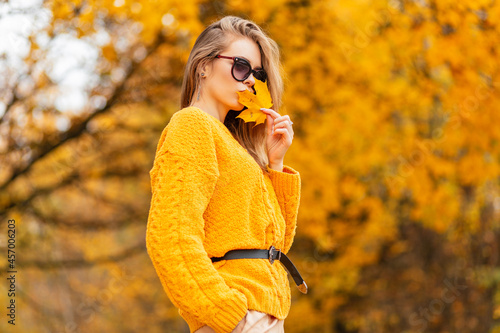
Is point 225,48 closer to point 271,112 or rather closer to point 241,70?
point 241,70

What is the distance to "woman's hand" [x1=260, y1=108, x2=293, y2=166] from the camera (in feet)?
6.52

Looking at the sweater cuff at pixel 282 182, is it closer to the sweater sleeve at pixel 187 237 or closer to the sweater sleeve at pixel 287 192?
the sweater sleeve at pixel 287 192

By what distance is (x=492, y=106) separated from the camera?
16.1 feet

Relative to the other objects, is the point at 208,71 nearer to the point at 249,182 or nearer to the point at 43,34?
the point at 249,182

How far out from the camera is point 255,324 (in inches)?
66.2

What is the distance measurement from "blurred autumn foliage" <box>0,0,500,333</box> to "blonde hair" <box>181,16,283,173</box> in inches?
85.8

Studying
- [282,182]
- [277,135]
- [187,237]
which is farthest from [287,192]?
[187,237]

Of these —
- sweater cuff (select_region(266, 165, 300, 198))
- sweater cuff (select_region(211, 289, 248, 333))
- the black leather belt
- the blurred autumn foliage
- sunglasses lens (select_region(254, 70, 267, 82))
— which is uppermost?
sunglasses lens (select_region(254, 70, 267, 82))

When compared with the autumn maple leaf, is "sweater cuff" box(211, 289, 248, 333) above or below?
below

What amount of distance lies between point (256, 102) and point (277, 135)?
0.16m

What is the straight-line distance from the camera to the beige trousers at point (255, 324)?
5.41 ft

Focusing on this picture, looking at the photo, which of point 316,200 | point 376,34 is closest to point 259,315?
point 376,34

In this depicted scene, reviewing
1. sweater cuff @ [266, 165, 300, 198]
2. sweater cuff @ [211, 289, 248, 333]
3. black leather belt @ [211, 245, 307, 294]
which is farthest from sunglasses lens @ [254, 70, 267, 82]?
sweater cuff @ [211, 289, 248, 333]

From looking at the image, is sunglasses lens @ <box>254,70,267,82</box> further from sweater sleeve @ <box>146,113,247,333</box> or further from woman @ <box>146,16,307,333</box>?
sweater sleeve @ <box>146,113,247,333</box>
